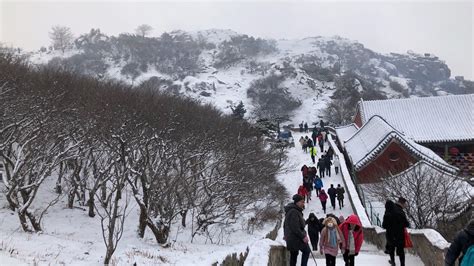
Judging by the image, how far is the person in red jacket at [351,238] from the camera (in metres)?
7.50

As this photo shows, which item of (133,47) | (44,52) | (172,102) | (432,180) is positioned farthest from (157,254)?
(44,52)

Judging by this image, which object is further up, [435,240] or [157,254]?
[435,240]

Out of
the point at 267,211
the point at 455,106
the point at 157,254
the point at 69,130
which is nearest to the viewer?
the point at 157,254

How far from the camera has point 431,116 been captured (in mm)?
31688

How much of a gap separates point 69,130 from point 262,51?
139491 millimetres

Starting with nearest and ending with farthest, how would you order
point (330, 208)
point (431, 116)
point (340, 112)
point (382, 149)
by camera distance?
1. point (330, 208)
2. point (382, 149)
3. point (431, 116)
4. point (340, 112)

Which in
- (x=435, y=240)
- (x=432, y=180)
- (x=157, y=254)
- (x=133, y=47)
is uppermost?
(x=133, y=47)

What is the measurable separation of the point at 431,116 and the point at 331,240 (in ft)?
90.2

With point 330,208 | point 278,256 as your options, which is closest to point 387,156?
point 330,208

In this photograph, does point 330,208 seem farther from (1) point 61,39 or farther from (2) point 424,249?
(1) point 61,39

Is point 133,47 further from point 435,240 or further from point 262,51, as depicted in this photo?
point 435,240

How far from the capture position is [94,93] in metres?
21.3

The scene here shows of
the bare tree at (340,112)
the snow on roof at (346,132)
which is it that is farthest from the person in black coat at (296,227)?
→ the bare tree at (340,112)

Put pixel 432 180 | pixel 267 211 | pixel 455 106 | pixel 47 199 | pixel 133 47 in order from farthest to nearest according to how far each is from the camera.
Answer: pixel 133 47, pixel 455 106, pixel 267 211, pixel 47 199, pixel 432 180
